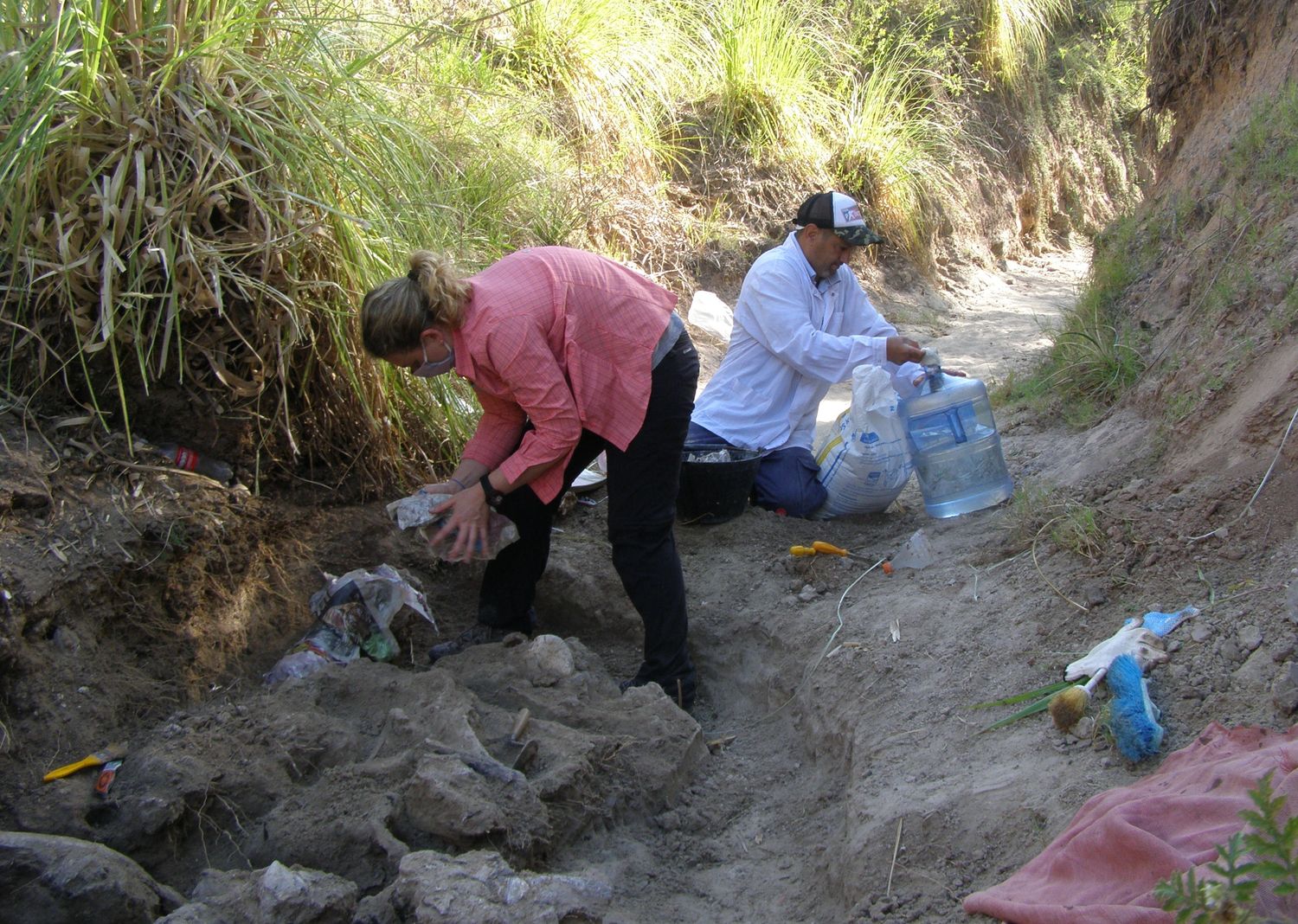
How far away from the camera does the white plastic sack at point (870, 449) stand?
4355 mm

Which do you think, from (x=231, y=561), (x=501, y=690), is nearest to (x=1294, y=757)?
(x=501, y=690)

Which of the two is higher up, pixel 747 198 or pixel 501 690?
pixel 747 198

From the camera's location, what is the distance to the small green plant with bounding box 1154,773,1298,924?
1.39m

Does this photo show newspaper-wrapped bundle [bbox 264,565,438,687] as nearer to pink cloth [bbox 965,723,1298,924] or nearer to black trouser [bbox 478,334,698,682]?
black trouser [bbox 478,334,698,682]

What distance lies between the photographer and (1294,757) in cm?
189

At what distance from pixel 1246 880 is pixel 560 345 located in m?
2.07

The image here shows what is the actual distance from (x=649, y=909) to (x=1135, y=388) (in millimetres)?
2818

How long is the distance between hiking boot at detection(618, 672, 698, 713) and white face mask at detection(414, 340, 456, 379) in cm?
119

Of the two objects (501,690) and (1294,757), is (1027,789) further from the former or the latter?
(501,690)

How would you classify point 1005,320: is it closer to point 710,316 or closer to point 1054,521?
point 710,316

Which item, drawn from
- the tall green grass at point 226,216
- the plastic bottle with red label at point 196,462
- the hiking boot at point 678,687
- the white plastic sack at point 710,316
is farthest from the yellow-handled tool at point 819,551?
the white plastic sack at point 710,316

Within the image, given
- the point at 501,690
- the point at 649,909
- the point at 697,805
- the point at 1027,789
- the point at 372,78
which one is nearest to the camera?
the point at 1027,789

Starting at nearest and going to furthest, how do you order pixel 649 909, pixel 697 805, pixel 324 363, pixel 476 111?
pixel 649 909 → pixel 697 805 → pixel 324 363 → pixel 476 111

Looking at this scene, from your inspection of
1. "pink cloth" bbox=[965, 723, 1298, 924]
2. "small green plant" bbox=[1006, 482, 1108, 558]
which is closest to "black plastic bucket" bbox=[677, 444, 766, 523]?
"small green plant" bbox=[1006, 482, 1108, 558]
